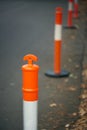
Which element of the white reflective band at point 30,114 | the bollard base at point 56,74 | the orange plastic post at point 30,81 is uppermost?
the orange plastic post at point 30,81

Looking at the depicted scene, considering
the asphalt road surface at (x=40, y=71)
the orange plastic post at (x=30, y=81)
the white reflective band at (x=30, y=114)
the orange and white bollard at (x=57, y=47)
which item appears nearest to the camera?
the orange plastic post at (x=30, y=81)

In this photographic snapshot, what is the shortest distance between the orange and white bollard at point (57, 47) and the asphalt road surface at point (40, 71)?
0.18 m

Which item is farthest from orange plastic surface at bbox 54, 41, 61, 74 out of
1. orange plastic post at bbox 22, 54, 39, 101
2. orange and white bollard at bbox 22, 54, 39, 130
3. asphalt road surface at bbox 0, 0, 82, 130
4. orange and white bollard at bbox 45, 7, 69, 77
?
orange plastic post at bbox 22, 54, 39, 101

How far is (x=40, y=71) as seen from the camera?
1045 centimetres

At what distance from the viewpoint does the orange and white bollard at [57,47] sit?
30.4ft

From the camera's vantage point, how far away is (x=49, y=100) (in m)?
8.07

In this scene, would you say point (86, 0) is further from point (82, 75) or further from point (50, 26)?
point (82, 75)

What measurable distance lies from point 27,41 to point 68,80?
508cm

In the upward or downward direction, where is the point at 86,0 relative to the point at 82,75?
upward

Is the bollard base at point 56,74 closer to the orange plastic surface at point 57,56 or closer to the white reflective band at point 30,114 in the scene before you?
the orange plastic surface at point 57,56

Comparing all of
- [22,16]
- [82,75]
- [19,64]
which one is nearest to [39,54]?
[19,64]

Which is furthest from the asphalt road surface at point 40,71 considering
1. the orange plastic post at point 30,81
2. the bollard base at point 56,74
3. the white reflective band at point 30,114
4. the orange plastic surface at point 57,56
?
the orange plastic post at point 30,81

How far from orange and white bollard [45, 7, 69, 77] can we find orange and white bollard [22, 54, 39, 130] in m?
3.96

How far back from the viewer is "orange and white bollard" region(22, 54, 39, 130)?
5137mm
